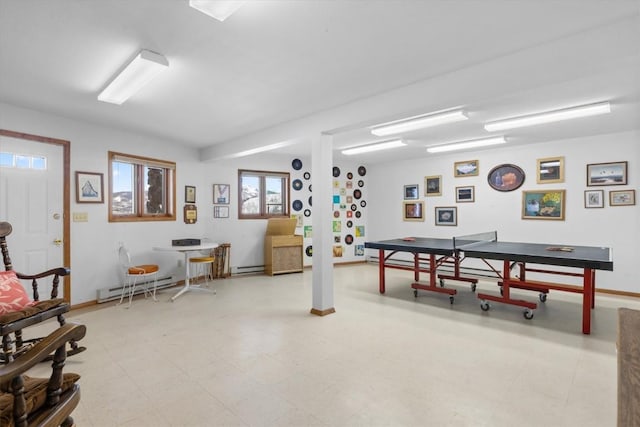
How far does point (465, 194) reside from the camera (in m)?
6.99

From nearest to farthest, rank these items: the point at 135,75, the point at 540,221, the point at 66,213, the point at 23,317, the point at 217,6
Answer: the point at 217,6, the point at 23,317, the point at 135,75, the point at 66,213, the point at 540,221

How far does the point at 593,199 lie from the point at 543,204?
28.2 inches

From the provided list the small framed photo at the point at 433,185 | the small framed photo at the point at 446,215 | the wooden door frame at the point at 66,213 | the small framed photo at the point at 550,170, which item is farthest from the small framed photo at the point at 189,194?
the small framed photo at the point at 550,170

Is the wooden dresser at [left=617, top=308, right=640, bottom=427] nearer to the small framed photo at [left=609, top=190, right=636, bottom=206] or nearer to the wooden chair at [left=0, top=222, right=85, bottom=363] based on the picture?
the wooden chair at [left=0, top=222, right=85, bottom=363]

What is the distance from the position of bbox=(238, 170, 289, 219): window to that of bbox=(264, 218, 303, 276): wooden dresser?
459 millimetres

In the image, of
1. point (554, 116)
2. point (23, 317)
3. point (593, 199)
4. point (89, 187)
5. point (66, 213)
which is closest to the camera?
point (23, 317)

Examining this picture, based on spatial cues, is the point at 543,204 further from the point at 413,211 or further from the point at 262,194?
the point at 262,194

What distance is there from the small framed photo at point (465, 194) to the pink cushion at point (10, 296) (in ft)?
23.6

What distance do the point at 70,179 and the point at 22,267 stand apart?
1.30m

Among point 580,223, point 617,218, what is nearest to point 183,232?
point 580,223

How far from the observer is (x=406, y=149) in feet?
21.9

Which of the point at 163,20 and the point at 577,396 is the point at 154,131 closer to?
the point at 163,20

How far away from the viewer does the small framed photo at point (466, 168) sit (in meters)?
6.81

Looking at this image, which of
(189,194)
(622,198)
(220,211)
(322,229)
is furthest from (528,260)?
(189,194)
